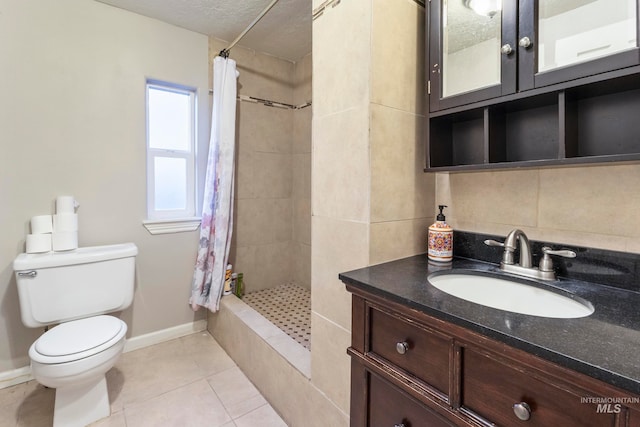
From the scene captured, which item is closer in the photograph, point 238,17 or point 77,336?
point 77,336

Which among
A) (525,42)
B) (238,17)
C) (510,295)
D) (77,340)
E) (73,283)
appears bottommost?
(77,340)

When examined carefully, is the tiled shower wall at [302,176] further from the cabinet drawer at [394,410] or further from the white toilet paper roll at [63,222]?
the cabinet drawer at [394,410]

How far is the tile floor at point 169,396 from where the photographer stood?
1.51 meters

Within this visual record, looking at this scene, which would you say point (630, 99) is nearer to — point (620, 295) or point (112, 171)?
point (620, 295)

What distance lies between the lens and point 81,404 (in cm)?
147

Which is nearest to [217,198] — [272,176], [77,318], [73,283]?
[272,176]

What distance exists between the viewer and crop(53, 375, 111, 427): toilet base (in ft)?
4.70

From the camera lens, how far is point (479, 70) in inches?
40.5

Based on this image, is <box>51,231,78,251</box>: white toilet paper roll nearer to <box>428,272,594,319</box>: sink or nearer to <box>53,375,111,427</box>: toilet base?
<box>53,375,111,427</box>: toilet base

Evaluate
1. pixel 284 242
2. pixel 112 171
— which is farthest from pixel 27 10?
pixel 284 242

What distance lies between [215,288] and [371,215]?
1.54 m

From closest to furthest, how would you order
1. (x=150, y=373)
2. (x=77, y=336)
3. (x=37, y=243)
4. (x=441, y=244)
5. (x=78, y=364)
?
(x=441, y=244)
(x=78, y=364)
(x=77, y=336)
(x=37, y=243)
(x=150, y=373)

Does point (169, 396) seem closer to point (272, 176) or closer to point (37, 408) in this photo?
point (37, 408)

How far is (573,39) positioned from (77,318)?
249 cm
